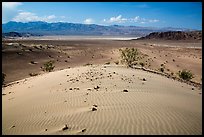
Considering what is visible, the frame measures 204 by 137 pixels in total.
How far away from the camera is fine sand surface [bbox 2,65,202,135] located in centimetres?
763

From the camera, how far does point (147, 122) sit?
786cm

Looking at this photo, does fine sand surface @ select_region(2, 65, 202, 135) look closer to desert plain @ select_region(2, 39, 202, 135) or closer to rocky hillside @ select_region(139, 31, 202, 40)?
desert plain @ select_region(2, 39, 202, 135)

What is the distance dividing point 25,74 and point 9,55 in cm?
1159

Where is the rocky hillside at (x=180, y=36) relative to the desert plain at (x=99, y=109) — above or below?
below

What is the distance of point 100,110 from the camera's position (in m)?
9.12

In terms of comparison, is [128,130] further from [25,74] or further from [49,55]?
[49,55]

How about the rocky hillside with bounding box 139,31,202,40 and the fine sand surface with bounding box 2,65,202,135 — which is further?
the rocky hillside with bounding box 139,31,202,40

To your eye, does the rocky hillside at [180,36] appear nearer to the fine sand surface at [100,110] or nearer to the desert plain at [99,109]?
the desert plain at [99,109]

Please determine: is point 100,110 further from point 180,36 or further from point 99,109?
point 180,36

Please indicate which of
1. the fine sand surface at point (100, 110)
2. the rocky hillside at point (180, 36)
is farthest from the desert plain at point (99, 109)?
the rocky hillside at point (180, 36)

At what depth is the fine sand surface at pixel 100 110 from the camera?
7.63 m

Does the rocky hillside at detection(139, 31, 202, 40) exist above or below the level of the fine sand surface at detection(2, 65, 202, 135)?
below

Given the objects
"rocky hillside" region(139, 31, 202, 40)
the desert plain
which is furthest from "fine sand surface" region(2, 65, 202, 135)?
"rocky hillside" region(139, 31, 202, 40)

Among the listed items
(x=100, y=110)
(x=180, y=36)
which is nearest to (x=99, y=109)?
(x=100, y=110)
